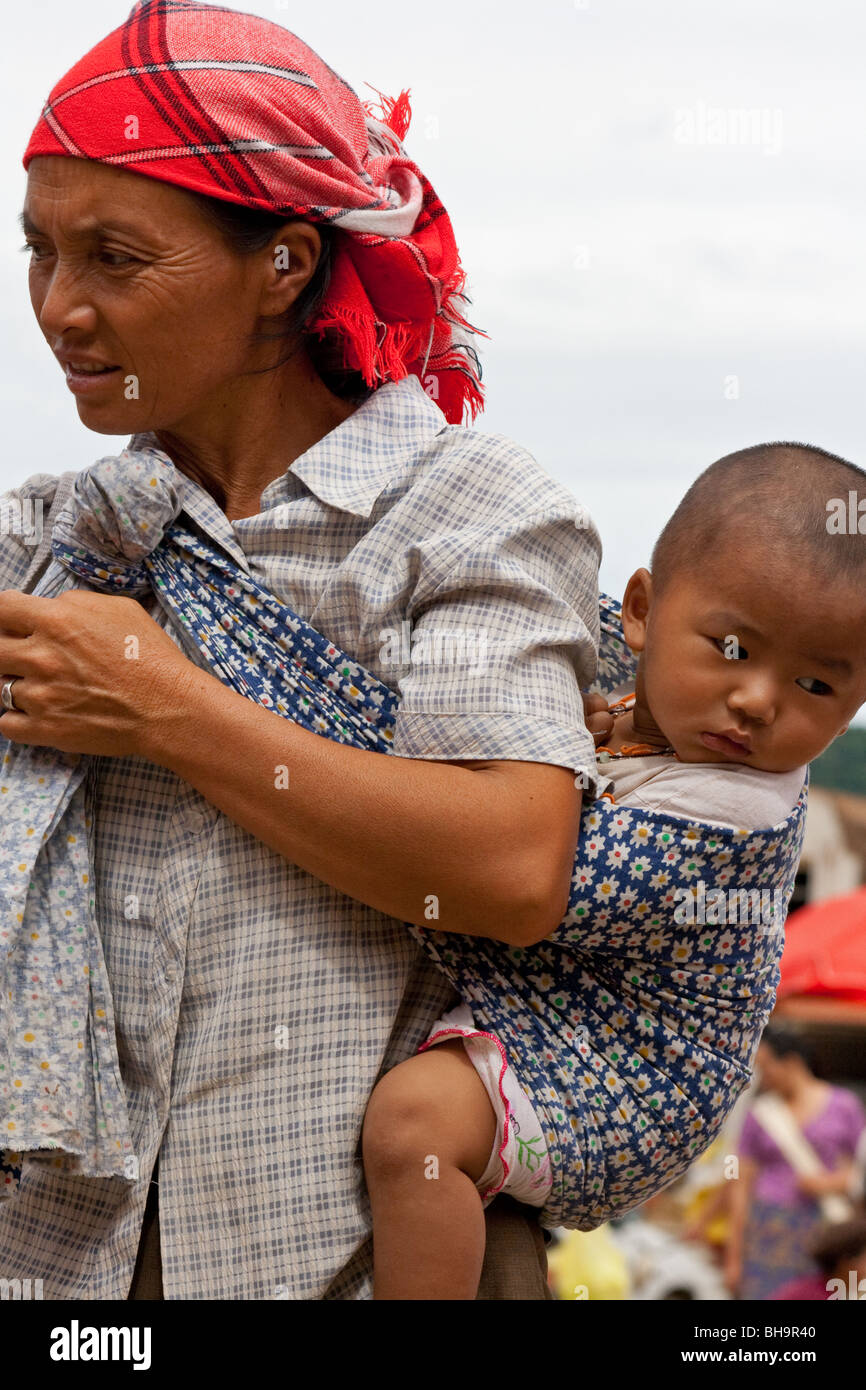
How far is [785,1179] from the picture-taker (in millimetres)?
5898

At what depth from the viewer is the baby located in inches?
70.2

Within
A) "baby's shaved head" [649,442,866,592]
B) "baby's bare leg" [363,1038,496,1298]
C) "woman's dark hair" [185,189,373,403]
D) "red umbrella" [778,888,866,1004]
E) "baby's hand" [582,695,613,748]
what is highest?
"woman's dark hair" [185,189,373,403]

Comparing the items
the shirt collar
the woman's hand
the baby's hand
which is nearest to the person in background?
the baby's hand

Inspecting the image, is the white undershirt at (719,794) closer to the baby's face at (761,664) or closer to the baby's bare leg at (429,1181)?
the baby's face at (761,664)

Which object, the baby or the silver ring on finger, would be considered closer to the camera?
the baby

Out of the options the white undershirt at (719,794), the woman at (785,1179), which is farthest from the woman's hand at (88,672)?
the woman at (785,1179)

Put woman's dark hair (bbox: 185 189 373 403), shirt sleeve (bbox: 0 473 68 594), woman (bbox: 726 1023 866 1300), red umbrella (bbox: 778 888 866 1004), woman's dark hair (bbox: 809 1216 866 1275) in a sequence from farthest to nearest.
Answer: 1. red umbrella (bbox: 778 888 866 1004)
2. woman (bbox: 726 1023 866 1300)
3. woman's dark hair (bbox: 809 1216 866 1275)
4. shirt sleeve (bbox: 0 473 68 594)
5. woman's dark hair (bbox: 185 189 373 403)

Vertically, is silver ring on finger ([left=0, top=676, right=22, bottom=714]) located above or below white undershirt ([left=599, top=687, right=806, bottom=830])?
above

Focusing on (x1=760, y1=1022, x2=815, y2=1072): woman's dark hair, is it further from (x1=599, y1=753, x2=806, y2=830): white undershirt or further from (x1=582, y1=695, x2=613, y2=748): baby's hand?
(x1=599, y1=753, x2=806, y2=830): white undershirt

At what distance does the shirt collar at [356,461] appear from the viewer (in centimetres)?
200

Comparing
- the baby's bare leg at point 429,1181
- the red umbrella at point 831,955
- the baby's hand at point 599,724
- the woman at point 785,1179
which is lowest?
the woman at point 785,1179

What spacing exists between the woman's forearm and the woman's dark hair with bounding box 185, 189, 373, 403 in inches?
22.1

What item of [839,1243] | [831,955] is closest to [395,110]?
[839,1243]

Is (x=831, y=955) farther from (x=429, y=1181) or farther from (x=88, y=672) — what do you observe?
(x=88, y=672)
